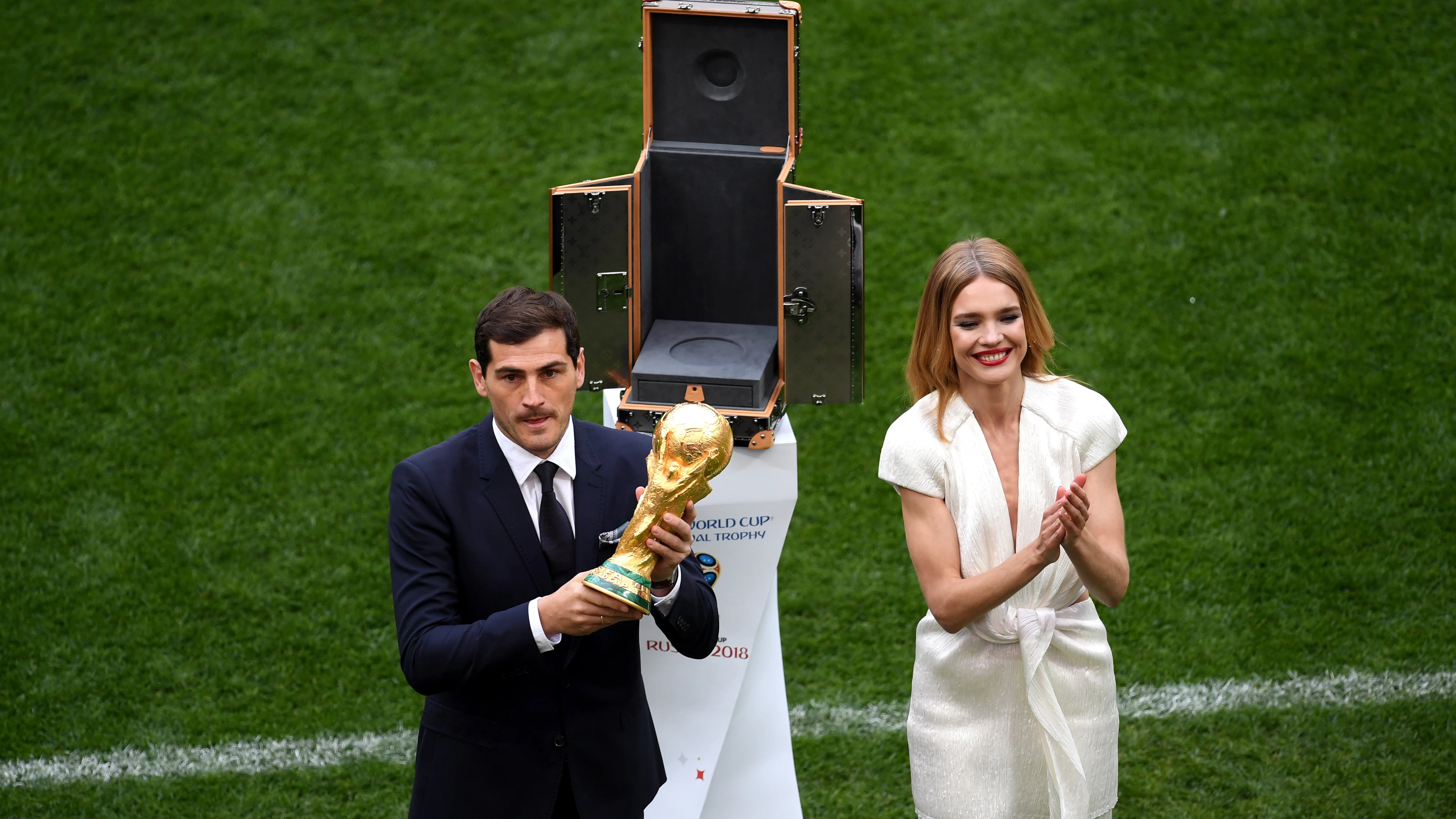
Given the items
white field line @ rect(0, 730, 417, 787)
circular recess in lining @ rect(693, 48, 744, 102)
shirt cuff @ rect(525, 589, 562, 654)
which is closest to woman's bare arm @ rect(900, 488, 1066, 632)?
shirt cuff @ rect(525, 589, 562, 654)

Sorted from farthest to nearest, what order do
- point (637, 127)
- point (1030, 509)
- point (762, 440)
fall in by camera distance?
1. point (637, 127)
2. point (762, 440)
3. point (1030, 509)

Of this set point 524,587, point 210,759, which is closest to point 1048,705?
point 524,587

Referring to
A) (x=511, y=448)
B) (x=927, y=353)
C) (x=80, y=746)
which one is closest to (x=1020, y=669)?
(x=927, y=353)

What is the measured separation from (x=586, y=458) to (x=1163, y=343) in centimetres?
406

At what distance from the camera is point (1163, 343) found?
6.28m

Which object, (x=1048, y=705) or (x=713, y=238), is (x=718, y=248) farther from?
(x=1048, y=705)

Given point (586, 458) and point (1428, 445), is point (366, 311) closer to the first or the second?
point (586, 458)

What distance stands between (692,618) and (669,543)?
226mm

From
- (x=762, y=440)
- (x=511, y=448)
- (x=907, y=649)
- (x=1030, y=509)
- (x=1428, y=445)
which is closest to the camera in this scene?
(x=511, y=448)

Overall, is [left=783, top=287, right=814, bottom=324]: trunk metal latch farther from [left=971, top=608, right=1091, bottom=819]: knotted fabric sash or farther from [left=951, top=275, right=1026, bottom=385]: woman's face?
[left=971, top=608, right=1091, bottom=819]: knotted fabric sash

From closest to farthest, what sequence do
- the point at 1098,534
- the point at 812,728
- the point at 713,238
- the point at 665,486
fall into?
the point at 665,486 < the point at 1098,534 < the point at 713,238 < the point at 812,728

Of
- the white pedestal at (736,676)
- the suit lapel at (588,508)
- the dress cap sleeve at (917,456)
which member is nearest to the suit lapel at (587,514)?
the suit lapel at (588,508)

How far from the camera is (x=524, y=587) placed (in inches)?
110


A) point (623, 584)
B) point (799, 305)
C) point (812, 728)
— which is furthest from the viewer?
point (812, 728)
